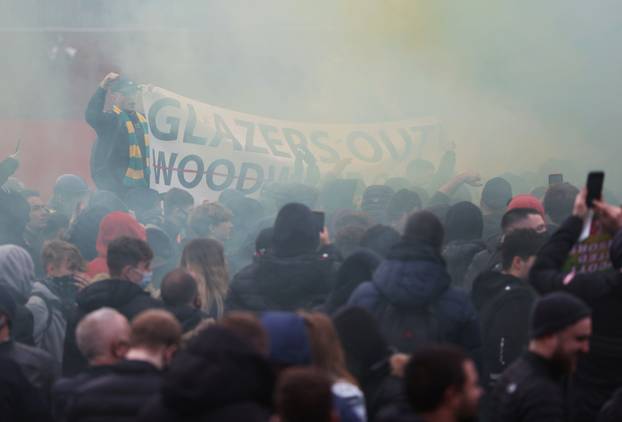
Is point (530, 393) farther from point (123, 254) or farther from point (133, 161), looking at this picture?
point (133, 161)

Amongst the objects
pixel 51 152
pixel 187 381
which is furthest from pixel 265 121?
pixel 51 152

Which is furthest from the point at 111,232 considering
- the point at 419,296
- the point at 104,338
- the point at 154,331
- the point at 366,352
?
the point at 366,352

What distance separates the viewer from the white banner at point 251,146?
8.36 meters

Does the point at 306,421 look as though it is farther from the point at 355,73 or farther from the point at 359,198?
the point at 355,73

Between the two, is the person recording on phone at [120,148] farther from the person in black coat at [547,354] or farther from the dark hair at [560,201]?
the person in black coat at [547,354]

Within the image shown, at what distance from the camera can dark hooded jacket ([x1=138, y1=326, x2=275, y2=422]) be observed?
9.32ft

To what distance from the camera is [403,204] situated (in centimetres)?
639

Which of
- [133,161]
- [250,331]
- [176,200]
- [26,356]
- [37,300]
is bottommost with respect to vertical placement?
[26,356]

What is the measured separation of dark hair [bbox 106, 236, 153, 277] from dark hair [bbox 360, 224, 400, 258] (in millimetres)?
982

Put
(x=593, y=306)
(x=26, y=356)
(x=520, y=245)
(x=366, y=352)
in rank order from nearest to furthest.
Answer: (x=366, y=352) → (x=593, y=306) → (x=26, y=356) → (x=520, y=245)

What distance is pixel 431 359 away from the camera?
2.87m

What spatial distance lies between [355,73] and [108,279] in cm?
591

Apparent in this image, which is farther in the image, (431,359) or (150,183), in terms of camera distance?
(150,183)

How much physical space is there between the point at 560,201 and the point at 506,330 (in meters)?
1.54
